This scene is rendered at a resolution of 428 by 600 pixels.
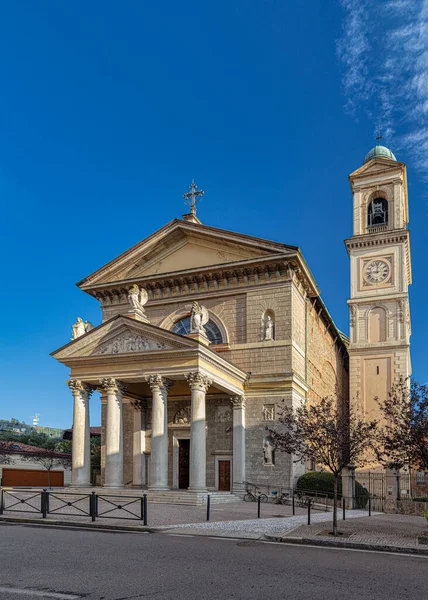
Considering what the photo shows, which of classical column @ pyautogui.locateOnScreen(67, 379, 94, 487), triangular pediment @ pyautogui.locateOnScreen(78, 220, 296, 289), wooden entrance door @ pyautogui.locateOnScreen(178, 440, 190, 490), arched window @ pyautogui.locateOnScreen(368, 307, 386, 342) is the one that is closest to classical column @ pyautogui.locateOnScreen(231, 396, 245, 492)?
wooden entrance door @ pyautogui.locateOnScreen(178, 440, 190, 490)

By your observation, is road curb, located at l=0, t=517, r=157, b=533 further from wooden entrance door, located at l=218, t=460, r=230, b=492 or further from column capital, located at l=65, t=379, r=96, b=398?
wooden entrance door, located at l=218, t=460, r=230, b=492

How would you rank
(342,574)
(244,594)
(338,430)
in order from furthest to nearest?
(338,430)
(342,574)
(244,594)

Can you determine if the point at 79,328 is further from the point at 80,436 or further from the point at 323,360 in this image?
the point at 323,360

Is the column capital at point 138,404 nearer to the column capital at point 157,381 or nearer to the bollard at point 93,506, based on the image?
the column capital at point 157,381

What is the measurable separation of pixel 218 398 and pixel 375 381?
1454 centimetres

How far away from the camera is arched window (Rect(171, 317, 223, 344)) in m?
32.2

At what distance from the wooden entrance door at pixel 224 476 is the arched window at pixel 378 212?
22.2 m

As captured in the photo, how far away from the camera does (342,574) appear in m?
9.85

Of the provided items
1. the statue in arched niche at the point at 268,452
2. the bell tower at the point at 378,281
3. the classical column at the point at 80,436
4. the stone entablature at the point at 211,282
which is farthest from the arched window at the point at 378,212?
the classical column at the point at 80,436

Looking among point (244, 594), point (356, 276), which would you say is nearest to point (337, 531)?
point (244, 594)

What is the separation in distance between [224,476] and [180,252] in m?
12.7

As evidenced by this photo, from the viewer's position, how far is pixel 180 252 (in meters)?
34.3

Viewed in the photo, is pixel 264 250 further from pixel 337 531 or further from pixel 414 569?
pixel 414 569

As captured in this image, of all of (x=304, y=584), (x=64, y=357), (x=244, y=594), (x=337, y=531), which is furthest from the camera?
(x=64, y=357)
